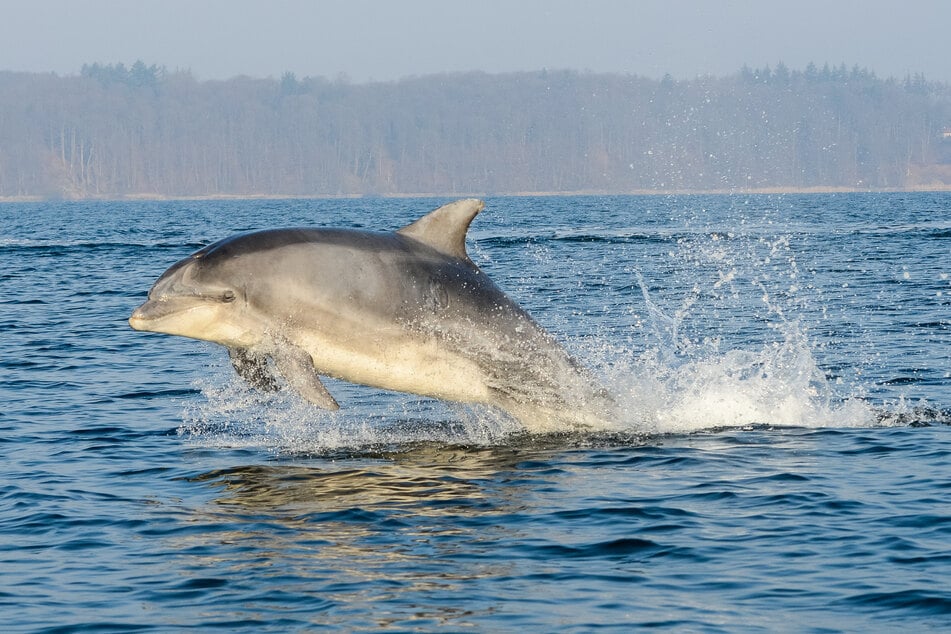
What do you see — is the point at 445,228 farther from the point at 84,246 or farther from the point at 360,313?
the point at 84,246

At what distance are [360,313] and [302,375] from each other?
31.8 inches

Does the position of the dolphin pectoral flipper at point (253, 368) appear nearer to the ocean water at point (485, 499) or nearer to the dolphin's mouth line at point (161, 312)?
the dolphin's mouth line at point (161, 312)

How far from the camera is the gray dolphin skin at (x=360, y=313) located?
1181cm

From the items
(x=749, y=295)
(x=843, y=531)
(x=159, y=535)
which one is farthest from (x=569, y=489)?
(x=749, y=295)

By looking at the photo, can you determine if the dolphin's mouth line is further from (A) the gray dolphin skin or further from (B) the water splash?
(B) the water splash

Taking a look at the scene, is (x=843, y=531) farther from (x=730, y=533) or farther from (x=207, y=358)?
(x=207, y=358)

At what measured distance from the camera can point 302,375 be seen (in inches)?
465

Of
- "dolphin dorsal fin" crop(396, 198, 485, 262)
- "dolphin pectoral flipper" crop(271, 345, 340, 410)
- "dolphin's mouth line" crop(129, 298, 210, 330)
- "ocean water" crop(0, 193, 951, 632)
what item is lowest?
"ocean water" crop(0, 193, 951, 632)

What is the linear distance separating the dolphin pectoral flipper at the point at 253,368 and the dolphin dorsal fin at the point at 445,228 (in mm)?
1814

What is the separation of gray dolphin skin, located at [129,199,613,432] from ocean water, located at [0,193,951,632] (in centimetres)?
92

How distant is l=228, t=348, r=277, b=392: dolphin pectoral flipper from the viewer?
12.3 metres

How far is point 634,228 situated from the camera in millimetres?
73188

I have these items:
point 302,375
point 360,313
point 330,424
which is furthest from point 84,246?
point 302,375

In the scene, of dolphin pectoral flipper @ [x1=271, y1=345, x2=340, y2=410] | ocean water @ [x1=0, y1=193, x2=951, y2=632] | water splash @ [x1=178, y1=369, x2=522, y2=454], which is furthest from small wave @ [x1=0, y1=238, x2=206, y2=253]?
dolphin pectoral flipper @ [x1=271, y1=345, x2=340, y2=410]
